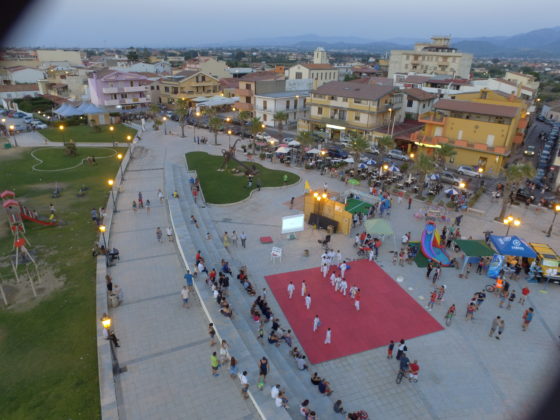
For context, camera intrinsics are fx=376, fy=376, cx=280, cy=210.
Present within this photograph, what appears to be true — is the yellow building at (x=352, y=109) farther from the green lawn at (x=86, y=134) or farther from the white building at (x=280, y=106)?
the green lawn at (x=86, y=134)

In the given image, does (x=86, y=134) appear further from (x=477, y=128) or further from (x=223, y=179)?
(x=477, y=128)

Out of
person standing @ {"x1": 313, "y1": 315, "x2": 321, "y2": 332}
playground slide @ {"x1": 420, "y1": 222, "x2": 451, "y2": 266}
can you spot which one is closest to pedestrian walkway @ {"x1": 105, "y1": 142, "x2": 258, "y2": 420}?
person standing @ {"x1": 313, "y1": 315, "x2": 321, "y2": 332}

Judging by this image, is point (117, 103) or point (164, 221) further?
point (117, 103)

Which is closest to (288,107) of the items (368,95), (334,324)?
(368,95)

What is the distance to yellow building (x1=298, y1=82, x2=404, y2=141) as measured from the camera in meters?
52.2

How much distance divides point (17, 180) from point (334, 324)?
118 ft

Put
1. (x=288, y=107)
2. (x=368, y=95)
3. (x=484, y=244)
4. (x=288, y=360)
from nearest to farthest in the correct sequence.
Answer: (x=288, y=360)
(x=484, y=244)
(x=368, y=95)
(x=288, y=107)

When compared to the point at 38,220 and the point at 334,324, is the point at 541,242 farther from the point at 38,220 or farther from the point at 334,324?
the point at 38,220

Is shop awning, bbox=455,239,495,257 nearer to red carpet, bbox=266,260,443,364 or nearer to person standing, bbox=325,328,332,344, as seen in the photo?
red carpet, bbox=266,260,443,364

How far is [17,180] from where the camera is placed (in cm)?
3812

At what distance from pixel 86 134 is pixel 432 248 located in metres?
54.3

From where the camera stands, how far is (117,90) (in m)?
68.9

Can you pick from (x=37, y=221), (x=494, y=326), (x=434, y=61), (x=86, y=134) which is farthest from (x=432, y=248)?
(x=434, y=61)

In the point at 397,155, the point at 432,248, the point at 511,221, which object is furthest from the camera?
the point at 397,155
